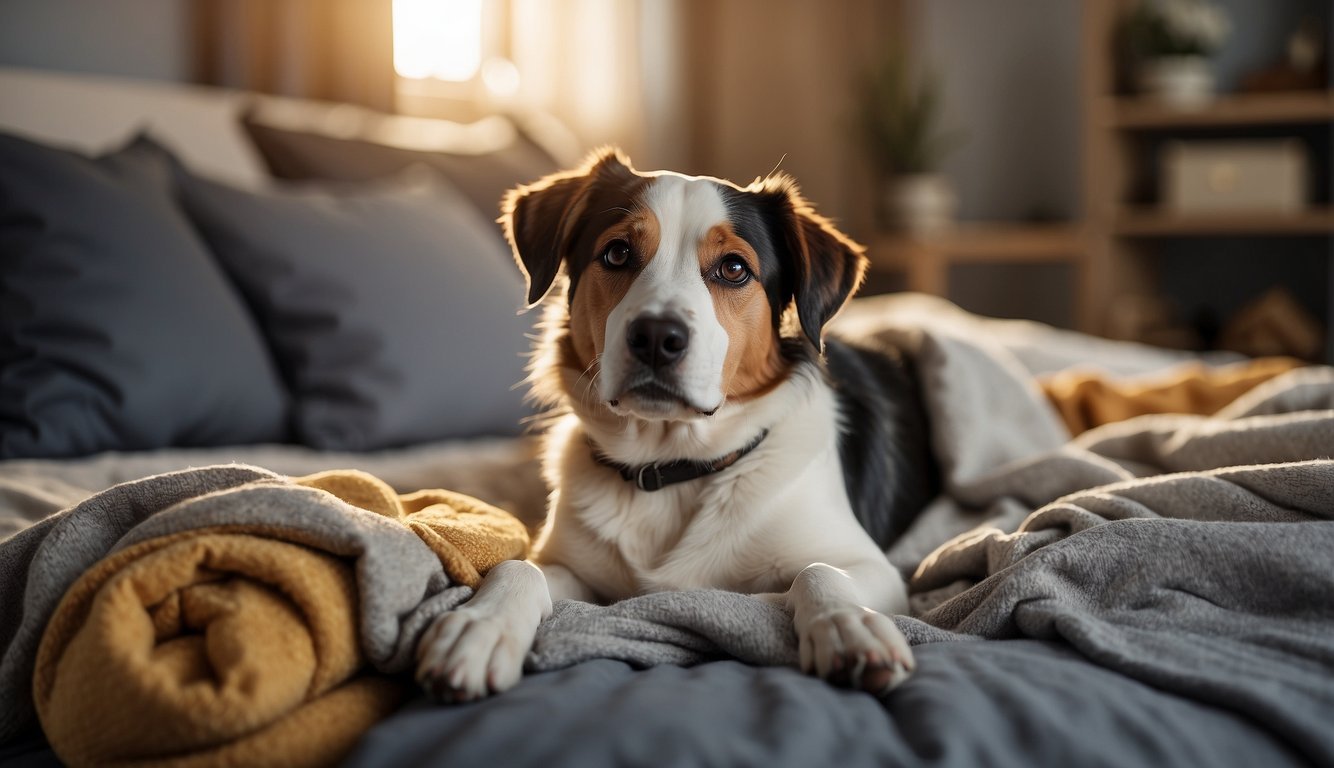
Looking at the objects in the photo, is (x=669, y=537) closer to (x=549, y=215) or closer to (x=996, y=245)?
(x=549, y=215)

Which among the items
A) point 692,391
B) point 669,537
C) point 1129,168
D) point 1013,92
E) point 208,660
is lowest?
point 669,537

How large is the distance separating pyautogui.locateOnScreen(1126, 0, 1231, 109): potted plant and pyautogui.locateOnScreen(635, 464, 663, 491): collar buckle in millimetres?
4056

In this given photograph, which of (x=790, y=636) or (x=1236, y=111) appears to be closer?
(x=790, y=636)

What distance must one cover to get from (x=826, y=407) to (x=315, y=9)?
2519 millimetres

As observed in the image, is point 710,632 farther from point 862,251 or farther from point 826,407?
point 862,251

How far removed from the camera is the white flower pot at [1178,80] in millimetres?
4680

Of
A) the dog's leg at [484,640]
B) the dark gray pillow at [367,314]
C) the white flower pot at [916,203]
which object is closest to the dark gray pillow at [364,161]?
the dark gray pillow at [367,314]

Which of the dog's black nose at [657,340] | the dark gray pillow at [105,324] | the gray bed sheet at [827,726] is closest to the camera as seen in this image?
the gray bed sheet at [827,726]

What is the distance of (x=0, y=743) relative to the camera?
3.44 feet

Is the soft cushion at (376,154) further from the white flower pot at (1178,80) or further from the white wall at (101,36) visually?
the white flower pot at (1178,80)

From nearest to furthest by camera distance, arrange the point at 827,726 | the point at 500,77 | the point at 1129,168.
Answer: the point at 827,726 → the point at 500,77 → the point at 1129,168

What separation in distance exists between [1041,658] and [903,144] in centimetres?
437

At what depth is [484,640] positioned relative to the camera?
1042mm

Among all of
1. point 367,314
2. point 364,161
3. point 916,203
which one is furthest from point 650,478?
point 916,203
